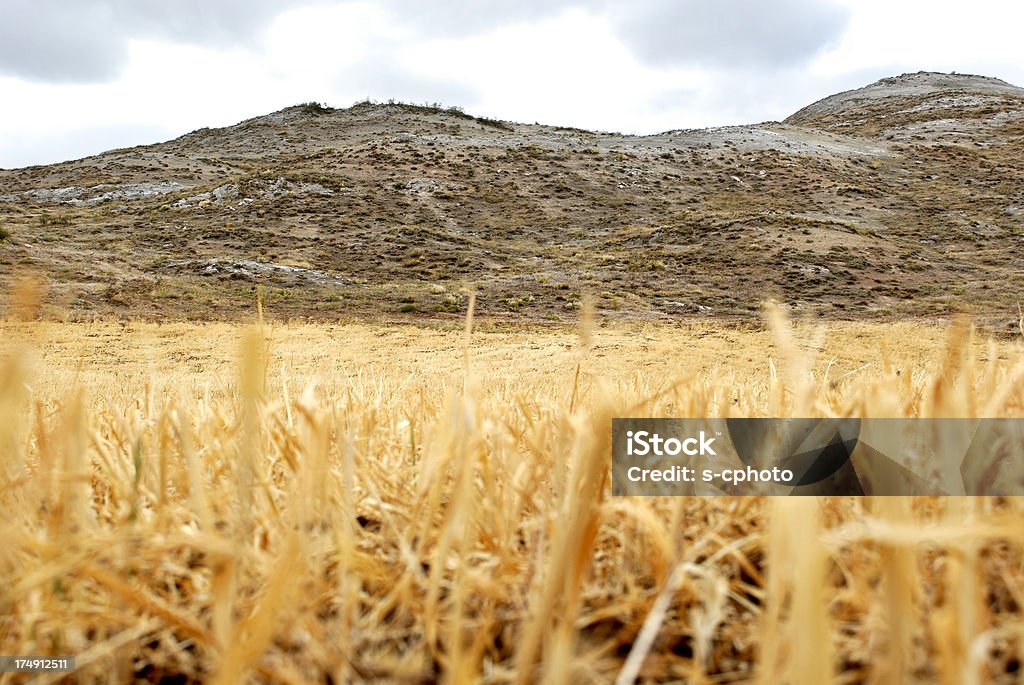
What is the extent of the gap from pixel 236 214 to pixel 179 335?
2437cm

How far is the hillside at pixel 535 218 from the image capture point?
26438mm

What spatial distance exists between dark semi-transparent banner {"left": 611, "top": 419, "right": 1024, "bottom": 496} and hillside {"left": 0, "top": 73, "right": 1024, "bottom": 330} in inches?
751

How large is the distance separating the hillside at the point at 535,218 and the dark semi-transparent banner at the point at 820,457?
19087mm

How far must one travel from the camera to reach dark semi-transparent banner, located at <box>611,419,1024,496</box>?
720 millimetres

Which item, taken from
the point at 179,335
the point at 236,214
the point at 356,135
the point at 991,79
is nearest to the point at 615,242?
the point at 236,214

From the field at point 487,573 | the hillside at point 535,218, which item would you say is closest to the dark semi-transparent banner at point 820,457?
the field at point 487,573

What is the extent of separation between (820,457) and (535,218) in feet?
143

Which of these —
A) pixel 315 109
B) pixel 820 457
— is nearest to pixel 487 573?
pixel 820 457

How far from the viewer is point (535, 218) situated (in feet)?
143

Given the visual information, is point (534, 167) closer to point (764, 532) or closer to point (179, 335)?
point (179, 335)

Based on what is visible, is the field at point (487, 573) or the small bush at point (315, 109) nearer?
the field at point (487, 573)

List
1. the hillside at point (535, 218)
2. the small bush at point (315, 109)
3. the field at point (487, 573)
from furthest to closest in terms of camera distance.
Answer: the small bush at point (315, 109) → the hillside at point (535, 218) → the field at point (487, 573)

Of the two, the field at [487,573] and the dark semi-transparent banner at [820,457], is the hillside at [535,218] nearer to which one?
the dark semi-transparent banner at [820,457]

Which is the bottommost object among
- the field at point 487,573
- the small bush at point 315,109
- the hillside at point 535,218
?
the field at point 487,573
